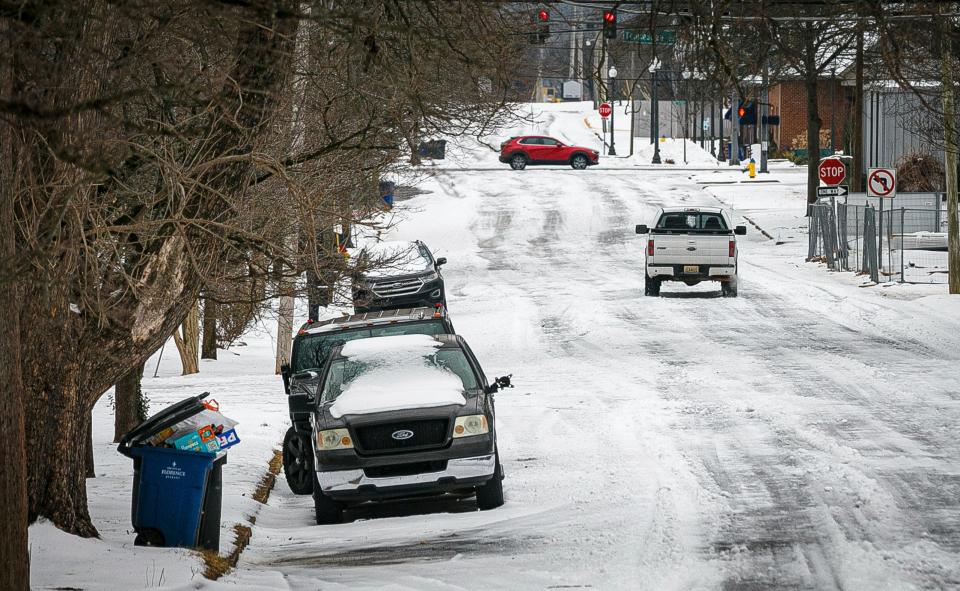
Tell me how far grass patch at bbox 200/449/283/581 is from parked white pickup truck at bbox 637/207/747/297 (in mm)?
14245

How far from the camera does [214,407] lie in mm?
9484

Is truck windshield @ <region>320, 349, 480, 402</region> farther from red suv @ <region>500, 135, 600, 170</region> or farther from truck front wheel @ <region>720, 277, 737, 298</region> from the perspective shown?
red suv @ <region>500, 135, 600, 170</region>

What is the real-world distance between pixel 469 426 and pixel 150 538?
2.92 metres

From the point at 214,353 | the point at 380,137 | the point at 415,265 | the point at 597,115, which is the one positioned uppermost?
the point at 597,115

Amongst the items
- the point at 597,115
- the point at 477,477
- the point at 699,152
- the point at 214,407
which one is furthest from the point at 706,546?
the point at 597,115

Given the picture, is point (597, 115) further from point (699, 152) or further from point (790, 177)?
Result: point (790, 177)

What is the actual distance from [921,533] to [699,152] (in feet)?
211

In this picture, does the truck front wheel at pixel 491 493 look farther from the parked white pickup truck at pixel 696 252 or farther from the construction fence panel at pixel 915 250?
the construction fence panel at pixel 915 250

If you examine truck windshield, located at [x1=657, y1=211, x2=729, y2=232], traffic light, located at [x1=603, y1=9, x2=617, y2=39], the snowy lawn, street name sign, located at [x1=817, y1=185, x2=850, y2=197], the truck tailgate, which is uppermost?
traffic light, located at [x1=603, y1=9, x2=617, y2=39]

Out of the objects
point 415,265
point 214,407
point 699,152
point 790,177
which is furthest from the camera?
point 699,152

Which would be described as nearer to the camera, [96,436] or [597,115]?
[96,436]

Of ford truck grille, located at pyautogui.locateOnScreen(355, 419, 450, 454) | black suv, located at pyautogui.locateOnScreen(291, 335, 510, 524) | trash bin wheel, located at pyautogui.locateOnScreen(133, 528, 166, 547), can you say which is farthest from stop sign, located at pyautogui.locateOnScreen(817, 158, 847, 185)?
trash bin wheel, located at pyautogui.locateOnScreen(133, 528, 166, 547)

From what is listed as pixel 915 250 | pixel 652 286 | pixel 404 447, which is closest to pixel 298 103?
pixel 404 447

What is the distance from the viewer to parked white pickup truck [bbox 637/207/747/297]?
1027 inches
